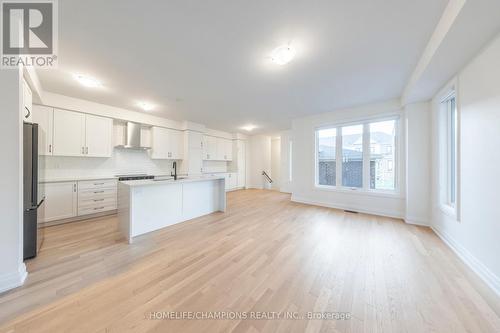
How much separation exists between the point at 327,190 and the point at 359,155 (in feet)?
4.04

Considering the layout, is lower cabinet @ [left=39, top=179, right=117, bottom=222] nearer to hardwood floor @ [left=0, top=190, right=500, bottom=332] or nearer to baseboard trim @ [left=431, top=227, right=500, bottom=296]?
hardwood floor @ [left=0, top=190, right=500, bottom=332]

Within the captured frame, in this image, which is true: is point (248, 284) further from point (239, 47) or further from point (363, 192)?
point (363, 192)

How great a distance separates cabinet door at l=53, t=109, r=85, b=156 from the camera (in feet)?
11.6

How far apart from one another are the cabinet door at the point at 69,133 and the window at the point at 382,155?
6.84m

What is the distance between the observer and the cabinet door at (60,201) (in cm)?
325

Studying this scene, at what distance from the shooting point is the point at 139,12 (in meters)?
1.64

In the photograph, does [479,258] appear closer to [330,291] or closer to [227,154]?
[330,291]

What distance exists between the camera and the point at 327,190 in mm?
4812

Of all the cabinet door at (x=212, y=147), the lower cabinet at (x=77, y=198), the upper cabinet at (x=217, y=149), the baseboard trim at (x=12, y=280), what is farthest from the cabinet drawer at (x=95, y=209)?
the cabinet door at (x=212, y=147)

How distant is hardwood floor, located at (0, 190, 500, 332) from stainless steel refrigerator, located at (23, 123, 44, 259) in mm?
219

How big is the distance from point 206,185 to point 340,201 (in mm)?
3569

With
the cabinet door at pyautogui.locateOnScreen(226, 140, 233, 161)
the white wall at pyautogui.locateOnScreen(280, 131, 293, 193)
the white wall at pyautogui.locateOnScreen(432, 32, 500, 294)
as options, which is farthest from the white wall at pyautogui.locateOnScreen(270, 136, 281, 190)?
the white wall at pyautogui.locateOnScreen(432, 32, 500, 294)

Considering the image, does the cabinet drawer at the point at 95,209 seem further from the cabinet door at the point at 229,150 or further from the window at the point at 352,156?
the window at the point at 352,156

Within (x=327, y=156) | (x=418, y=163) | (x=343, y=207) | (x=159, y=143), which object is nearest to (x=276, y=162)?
(x=327, y=156)
